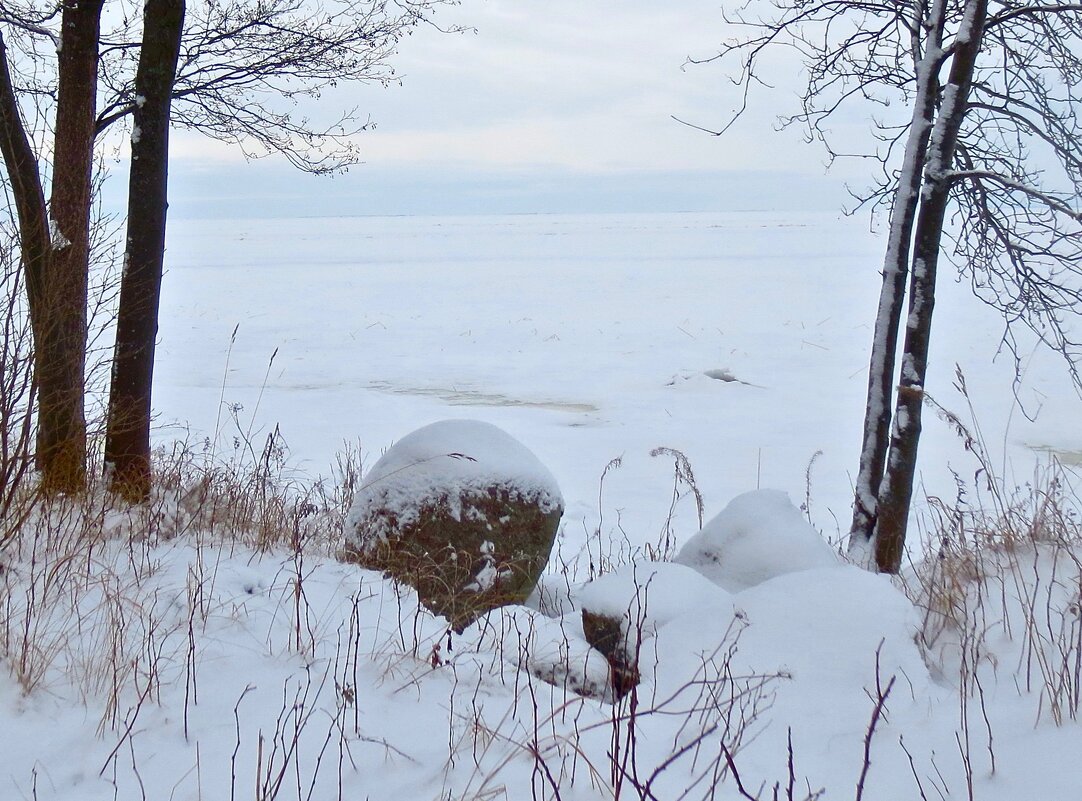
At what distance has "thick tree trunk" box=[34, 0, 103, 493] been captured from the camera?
4.87 meters

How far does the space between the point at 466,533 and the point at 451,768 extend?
2.10m

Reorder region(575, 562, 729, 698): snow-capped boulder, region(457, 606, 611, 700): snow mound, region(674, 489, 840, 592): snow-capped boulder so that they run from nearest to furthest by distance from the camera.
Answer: region(457, 606, 611, 700): snow mound < region(575, 562, 729, 698): snow-capped boulder < region(674, 489, 840, 592): snow-capped boulder

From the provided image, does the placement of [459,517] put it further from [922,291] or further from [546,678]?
A: [922,291]

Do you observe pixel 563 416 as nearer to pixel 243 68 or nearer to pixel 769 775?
pixel 243 68

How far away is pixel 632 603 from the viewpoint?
379 centimetres

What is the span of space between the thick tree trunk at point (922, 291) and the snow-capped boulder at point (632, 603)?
2.12 metres

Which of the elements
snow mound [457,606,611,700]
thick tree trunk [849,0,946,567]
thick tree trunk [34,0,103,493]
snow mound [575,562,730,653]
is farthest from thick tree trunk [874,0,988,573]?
thick tree trunk [34,0,103,493]

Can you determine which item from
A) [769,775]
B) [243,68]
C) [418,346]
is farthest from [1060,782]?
[418,346]

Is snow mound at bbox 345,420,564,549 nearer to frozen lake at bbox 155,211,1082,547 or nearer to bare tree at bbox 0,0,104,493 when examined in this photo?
bare tree at bbox 0,0,104,493

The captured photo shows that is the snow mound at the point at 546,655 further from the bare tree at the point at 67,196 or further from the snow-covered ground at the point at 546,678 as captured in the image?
the bare tree at the point at 67,196

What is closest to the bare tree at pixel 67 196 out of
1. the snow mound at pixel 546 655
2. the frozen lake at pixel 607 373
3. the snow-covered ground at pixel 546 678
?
the snow-covered ground at pixel 546 678

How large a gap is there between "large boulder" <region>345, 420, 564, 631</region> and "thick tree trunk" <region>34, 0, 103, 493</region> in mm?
1555

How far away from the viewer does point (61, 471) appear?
4926mm

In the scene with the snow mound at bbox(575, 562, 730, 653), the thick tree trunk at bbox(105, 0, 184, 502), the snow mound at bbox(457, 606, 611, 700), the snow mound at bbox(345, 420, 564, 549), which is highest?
the thick tree trunk at bbox(105, 0, 184, 502)
